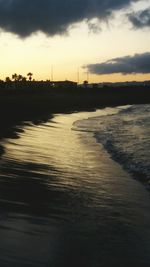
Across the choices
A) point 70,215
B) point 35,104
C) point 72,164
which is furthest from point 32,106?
point 70,215

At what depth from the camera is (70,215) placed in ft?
26.1

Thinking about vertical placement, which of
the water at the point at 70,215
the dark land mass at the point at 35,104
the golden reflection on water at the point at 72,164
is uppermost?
the water at the point at 70,215

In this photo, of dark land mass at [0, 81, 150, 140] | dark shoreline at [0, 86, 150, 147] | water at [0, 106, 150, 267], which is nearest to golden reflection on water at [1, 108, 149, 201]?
water at [0, 106, 150, 267]

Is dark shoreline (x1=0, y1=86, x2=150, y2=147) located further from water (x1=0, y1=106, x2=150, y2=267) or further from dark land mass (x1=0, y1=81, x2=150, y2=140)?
water (x1=0, y1=106, x2=150, y2=267)

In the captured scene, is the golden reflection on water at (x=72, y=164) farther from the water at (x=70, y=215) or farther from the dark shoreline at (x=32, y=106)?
the dark shoreline at (x=32, y=106)

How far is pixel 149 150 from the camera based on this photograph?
18.2 metres

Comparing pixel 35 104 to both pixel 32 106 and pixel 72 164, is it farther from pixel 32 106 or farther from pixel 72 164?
pixel 72 164

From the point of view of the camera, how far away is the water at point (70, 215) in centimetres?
589

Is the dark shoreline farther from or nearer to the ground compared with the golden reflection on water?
nearer to the ground

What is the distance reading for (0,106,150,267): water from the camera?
5895 millimetres

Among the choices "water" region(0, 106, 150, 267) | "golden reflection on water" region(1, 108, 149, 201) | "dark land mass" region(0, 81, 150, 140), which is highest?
"water" region(0, 106, 150, 267)

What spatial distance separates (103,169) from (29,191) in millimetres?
4638

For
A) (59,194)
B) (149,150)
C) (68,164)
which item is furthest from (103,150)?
(59,194)

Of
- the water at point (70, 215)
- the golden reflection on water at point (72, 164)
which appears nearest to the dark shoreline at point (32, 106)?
the golden reflection on water at point (72, 164)
